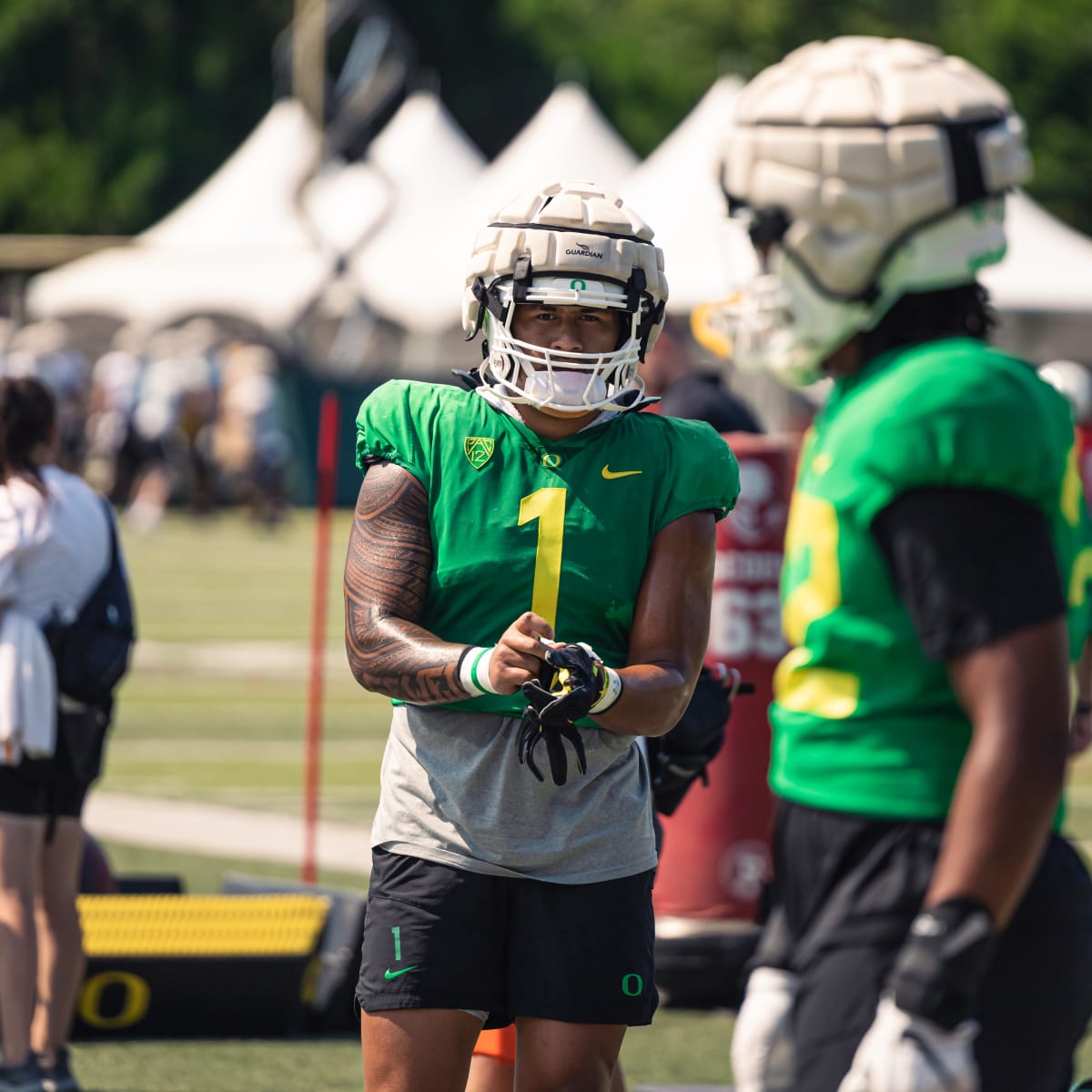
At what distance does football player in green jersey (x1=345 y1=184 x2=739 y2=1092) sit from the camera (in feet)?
12.3

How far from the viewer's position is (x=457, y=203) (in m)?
36.1

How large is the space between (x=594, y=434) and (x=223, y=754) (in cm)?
881

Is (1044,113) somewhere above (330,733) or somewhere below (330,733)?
above

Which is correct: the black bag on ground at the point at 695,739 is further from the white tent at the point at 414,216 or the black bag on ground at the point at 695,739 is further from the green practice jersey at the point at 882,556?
the white tent at the point at 414,216

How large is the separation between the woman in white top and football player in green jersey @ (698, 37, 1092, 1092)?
3.10 meters

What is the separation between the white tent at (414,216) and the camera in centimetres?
3562

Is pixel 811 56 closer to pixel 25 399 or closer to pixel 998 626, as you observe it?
pixel 998 626

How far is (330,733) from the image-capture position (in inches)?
532

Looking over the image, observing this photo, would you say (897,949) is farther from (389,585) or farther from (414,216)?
(414,216)

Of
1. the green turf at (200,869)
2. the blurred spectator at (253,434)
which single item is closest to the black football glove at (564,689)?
the green turf at (200,869)

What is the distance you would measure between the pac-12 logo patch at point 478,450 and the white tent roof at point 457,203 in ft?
78.0

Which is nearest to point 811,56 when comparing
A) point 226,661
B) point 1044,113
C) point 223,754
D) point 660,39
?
point 223,754

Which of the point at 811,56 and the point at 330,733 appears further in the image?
the point at 330,733

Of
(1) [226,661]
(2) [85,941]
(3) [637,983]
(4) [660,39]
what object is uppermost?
(4) [660,39]
